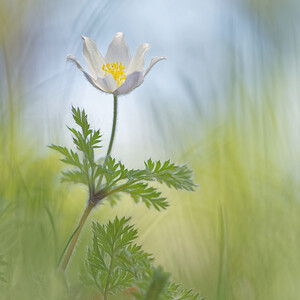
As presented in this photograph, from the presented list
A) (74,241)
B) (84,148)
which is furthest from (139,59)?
(74,241)

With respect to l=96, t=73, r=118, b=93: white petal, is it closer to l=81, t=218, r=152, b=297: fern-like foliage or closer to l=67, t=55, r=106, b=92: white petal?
l=67, t=55, r=106, b=92: white petal

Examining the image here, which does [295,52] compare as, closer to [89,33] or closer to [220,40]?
[220,40]

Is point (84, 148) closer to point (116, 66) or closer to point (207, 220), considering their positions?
point (116, 66)

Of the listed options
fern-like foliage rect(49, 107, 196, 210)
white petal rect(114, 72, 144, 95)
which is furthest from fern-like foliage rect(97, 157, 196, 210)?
white petal rect(114, 72, 144, 95)

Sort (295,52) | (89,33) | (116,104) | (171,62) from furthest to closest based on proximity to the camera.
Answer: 1. (171,62)
2. (295,52)
3. (89,33)
4. (116,104)

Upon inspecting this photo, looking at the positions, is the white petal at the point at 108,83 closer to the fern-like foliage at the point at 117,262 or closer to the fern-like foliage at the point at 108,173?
the fern-like foliage at the point at 108,173

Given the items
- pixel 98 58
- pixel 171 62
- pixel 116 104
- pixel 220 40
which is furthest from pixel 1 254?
pixel 220 40
